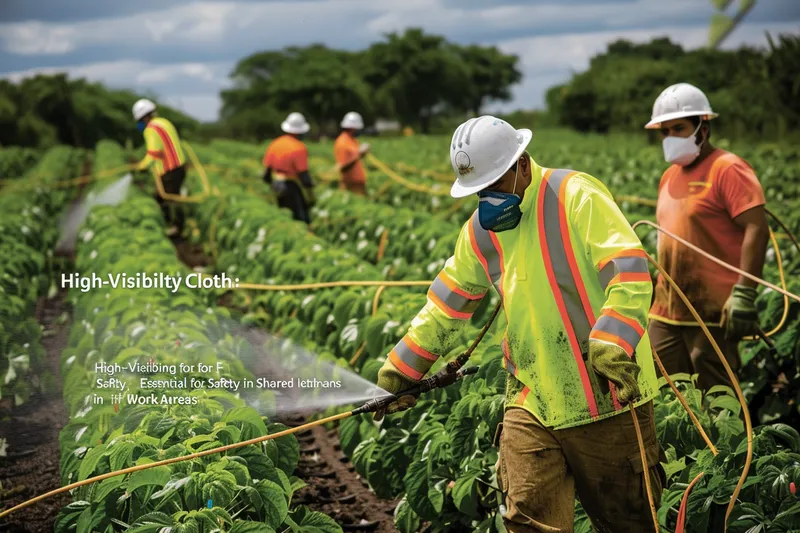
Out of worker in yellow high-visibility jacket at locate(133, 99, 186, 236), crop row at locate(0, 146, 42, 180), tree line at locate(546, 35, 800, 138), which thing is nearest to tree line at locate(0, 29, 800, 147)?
tree line at locate(546, 35, 800, 138)

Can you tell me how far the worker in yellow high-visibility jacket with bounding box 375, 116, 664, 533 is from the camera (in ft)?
9.41

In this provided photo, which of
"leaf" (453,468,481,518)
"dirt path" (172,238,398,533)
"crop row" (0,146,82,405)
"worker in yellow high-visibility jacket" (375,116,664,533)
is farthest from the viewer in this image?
"crop row" (0,146,82,405)

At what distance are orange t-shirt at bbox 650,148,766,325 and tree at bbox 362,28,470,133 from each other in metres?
82.6

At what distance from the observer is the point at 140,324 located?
16.4ft

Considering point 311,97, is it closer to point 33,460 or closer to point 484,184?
point 33,460

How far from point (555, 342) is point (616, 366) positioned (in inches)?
11.5

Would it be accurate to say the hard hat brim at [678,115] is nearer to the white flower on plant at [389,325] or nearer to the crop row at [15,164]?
the white flower on plant at [389,325]

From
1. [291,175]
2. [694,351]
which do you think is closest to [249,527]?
[694,351]

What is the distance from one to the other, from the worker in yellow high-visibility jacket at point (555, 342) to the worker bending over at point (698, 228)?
183 centimetres

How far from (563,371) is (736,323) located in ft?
6.18

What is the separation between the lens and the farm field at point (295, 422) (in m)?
3.06

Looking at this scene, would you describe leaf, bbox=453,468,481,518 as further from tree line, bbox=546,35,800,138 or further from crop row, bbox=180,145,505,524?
tree line, bbox=546,35,800,138

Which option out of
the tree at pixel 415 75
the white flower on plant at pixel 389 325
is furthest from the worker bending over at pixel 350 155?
the tree at pixel 415 75

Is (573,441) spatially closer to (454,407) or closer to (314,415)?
(454,407)
